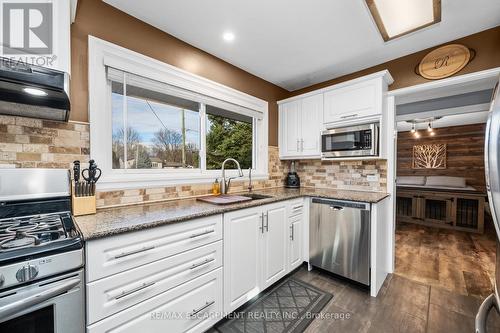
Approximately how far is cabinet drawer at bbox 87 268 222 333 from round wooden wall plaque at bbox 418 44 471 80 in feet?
9.07

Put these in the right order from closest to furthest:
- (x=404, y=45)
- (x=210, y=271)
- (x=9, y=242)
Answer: (x=9, y=242)
(x=210, y=271)
(x=404, y=45)

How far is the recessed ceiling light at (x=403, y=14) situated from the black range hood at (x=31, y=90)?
1947 millimetres

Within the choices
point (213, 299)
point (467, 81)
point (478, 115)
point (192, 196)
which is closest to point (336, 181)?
point (467, 81)

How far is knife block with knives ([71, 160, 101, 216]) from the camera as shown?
1353 mm

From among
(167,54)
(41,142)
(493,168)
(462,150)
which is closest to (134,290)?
(41,142)

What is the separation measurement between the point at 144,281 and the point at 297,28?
2.20 metres

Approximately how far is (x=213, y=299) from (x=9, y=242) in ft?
3.85

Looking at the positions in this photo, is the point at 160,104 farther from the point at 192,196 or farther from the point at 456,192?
the point at 456,192

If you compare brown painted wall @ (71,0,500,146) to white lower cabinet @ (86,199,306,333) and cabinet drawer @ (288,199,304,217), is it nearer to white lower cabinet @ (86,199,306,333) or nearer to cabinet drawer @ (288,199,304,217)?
white lower cabinet @ (86,199,306,333)

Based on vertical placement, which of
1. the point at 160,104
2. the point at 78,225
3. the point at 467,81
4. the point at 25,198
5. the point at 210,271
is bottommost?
the point at 210,271

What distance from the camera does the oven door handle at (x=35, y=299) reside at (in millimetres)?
741

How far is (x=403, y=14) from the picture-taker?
1.56 metres

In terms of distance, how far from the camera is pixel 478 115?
406 cm

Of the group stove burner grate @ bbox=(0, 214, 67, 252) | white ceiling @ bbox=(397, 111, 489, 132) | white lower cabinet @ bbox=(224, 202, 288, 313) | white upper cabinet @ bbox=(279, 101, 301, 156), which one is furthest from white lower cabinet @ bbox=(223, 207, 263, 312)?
white ceiling @ bbox=(397, 111, 489, 132)
